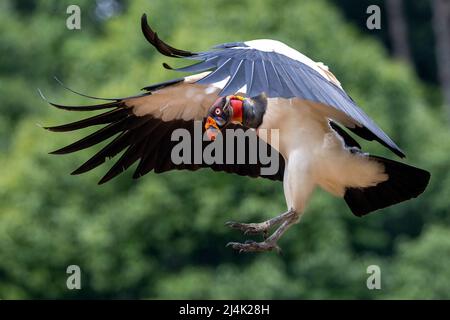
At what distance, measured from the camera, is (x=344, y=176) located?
36.0 ft

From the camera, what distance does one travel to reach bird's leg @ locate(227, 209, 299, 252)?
1026cm

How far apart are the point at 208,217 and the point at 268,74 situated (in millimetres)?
17217

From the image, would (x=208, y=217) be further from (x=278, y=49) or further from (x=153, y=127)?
(x=278, y=49)

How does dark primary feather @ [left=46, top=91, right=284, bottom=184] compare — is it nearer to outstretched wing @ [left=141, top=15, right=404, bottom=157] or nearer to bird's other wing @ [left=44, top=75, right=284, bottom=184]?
bird's other wing @ [left=44, top=75, right=284, bottom=184]

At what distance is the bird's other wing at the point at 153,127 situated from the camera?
11109mm

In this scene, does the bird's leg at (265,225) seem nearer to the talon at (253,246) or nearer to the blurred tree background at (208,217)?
the talon at (253,246)

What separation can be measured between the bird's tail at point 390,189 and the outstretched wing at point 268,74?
818 millimetres

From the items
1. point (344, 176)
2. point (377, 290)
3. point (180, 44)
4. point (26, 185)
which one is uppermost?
point (180, 44)

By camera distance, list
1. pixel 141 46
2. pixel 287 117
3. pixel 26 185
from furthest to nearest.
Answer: pixel 141 46 → pixel 26 185 → pixel 287 117
